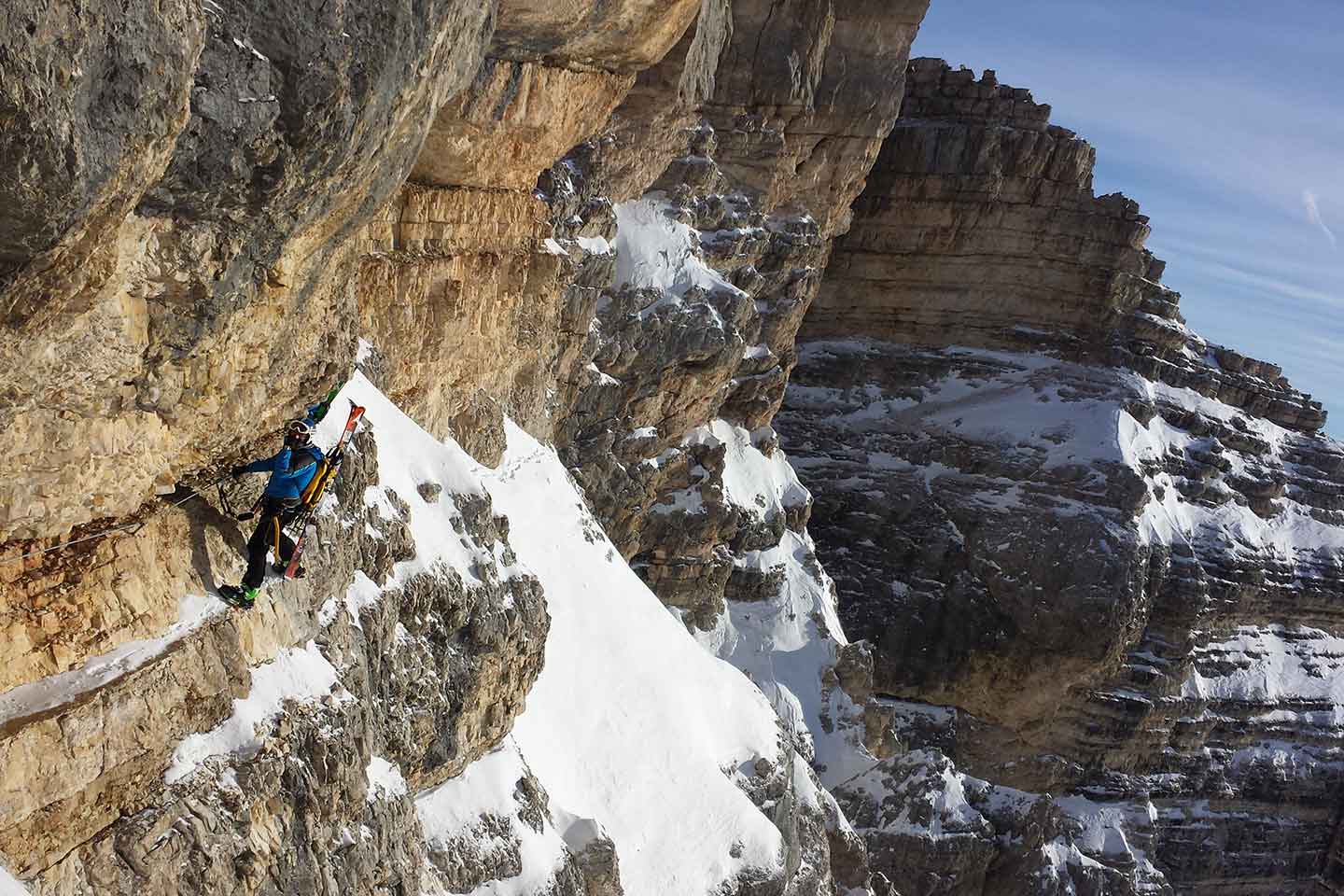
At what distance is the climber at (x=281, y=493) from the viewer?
10773mm

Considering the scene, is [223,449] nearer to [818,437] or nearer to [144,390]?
[144,390]

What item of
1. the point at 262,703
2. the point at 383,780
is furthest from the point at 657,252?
the point at 262,703

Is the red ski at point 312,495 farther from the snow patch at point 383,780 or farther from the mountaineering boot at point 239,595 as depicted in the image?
the snow patch at point 383,780

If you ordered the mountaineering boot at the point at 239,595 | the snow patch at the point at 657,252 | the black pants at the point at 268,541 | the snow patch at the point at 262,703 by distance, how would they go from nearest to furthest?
the snow patch at the point at 262,703, the mountaineering boot at the point at 239,595, the black pants at the point at 268,541, the snow patch at the point at 657,252

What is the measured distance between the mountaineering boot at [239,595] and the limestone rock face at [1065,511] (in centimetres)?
3668

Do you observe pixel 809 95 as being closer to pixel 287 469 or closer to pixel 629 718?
pixel 629 718

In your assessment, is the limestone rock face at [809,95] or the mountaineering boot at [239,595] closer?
the mountaineering boot at [239,595]

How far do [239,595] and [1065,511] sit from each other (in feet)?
139

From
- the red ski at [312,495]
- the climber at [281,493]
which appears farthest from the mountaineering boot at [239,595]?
the red ski at [312,495]

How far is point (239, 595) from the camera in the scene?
1060cm

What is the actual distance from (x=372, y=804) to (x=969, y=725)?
38.8 metres

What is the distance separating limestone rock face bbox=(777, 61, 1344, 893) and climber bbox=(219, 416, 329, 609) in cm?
3648

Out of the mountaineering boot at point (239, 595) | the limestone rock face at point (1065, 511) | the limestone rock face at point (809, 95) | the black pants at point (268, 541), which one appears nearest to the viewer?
the mountaineering boot at point (239, 595)

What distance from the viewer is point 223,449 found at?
10.7 metres
